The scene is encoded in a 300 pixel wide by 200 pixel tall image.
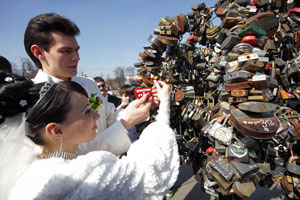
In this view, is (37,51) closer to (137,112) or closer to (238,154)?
(137,112)

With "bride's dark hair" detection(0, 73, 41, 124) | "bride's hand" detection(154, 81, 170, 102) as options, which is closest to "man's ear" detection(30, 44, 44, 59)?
"bride's dark hair" detection(0, 73, 41, 124)

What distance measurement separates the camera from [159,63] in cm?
188

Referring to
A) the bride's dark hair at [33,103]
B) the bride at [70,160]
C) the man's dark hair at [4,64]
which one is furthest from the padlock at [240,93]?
the man's dark hair at [4,64]

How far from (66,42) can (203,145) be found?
4.98 ft

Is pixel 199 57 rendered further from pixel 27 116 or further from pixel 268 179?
pixel 27 116

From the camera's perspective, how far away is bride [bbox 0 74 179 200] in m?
0.66

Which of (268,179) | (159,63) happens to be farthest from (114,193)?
(268,179)

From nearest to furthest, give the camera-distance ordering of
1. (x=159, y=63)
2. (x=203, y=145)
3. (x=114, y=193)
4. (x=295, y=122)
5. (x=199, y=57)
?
(x=114, y=193), (x=295, y=122), (x=203, y=145), (x=159, y=63), (x=199, y=57)

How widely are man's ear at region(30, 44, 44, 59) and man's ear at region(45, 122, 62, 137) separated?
62 cm

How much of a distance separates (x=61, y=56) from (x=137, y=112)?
671 mm

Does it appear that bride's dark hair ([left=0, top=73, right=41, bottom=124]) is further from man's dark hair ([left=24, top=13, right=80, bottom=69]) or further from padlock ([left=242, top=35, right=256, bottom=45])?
padlock ([left=242, top=35, right=256, bottom=45])

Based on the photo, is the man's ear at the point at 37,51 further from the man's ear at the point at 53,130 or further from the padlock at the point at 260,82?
the padlock at the point at 260,82

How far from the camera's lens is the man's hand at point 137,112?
1.17m

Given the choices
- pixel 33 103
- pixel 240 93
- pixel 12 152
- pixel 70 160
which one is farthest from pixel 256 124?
pixel 12 152
